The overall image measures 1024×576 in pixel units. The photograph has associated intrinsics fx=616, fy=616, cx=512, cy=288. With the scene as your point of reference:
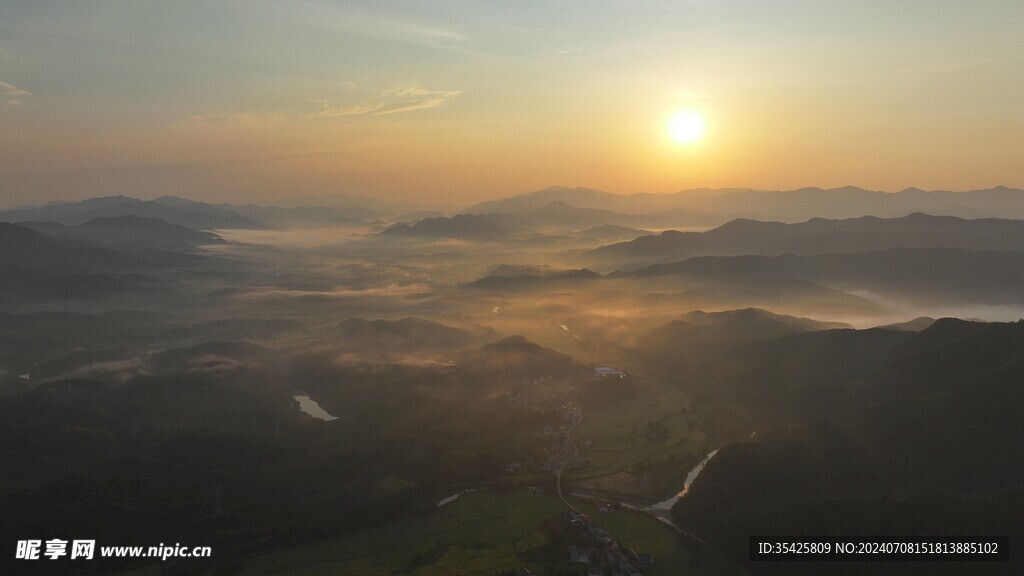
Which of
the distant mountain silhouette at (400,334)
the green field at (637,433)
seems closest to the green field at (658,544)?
the green field at (637,433)

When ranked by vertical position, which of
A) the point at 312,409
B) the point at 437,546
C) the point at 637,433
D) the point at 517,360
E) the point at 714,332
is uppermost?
the point at 714,332

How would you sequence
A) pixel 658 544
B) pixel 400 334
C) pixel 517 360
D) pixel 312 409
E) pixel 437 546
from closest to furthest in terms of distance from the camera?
1. pixel 437 546
2. pixel 658 544
3. pixel 312 409
4. pixel 517 360
5. pixel 400 334

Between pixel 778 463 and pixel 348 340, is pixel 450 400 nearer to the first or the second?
pixel 778 463

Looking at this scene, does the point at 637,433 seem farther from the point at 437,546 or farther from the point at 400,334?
the point at 400,334

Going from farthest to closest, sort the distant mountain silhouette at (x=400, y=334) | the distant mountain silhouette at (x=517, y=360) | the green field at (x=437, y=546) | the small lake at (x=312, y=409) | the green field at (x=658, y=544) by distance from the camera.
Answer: the distant mountain silhouette at (x=400, y=334) → the distant mountain silhouette at (x=517, y=360) → the small lake at (x=312, y=409) → the green field at (x=437, y=546) → the green field at (x=658, y=544)

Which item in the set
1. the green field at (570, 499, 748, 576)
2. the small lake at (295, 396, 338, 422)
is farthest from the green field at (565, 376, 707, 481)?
the small lake at (295, 396, 338, 422)

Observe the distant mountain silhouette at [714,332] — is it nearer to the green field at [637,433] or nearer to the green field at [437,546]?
the green field at [637,433]

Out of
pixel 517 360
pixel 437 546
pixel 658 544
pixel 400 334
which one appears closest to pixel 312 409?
pixel 517 360

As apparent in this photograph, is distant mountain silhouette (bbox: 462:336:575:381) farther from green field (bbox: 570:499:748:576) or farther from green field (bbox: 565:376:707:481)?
green field (bbox: 570:499:748:576)

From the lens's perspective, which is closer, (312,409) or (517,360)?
(312,409)

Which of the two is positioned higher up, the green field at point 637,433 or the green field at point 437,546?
the green field at point 637,433
